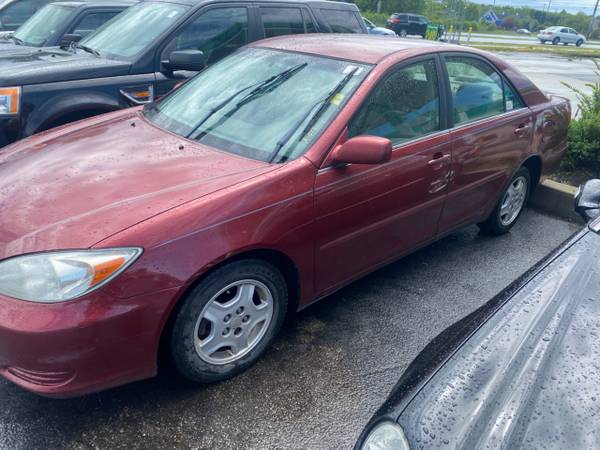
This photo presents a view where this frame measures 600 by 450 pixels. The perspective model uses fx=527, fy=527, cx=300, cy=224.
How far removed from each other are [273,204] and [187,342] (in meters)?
0.74

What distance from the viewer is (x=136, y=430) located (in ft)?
7.63

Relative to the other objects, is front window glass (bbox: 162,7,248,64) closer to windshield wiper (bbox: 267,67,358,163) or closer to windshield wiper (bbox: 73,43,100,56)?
windshield wiper (bbox: 73,43,100,56)

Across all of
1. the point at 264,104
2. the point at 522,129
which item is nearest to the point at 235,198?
the point at 264,104

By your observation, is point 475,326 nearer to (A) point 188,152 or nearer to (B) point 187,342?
(B) point 187,342

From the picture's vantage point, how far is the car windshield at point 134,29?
195 inches

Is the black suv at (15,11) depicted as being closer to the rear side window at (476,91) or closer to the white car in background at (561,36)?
the rear side window at (476,91)

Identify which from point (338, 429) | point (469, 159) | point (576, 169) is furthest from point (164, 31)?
point (576, 169)

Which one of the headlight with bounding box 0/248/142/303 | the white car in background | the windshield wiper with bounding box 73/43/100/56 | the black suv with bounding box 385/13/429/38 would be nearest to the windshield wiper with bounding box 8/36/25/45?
the windshield wiper with bounding box 73/43/100/56

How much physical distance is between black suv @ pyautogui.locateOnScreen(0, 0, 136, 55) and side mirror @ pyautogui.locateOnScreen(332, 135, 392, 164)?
4777 mm

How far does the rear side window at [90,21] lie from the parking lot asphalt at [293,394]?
5.11 metres

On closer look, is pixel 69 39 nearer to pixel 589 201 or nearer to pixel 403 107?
pixel 403 107

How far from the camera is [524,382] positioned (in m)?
1.61

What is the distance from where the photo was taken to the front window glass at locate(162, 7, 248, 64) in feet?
16.3

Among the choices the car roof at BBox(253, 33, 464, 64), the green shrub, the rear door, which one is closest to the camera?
the car roof at BBox(253, 33, 464, 64)
